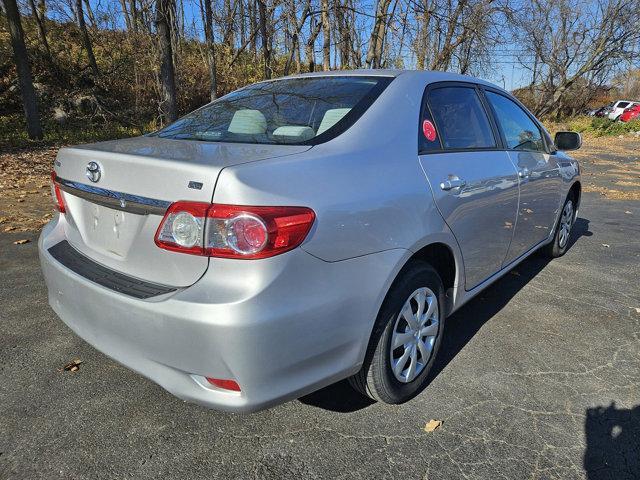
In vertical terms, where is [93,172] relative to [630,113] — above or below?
above

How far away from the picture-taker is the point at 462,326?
3400 millimetres

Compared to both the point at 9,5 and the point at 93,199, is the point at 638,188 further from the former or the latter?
the point at 9,5

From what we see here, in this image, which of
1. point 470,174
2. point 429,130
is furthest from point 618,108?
point 429,130

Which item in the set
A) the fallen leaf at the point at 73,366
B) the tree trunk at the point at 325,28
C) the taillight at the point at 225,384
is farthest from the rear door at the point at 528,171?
the tree trunk at the point at 325,28

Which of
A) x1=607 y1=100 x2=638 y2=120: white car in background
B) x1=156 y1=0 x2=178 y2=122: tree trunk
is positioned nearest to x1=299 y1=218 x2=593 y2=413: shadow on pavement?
x1=156 y1=0 x2=178 y2=122: tree trunk

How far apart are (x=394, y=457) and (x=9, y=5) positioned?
14.7 meters

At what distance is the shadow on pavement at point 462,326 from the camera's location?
2.48 metres

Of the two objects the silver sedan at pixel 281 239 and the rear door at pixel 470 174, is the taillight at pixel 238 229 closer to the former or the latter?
the silver sedan at pixel 281 239

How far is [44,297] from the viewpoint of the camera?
3609mm

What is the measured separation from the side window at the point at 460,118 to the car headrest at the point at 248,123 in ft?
3.08

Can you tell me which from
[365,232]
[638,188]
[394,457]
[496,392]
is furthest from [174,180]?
[638,188]

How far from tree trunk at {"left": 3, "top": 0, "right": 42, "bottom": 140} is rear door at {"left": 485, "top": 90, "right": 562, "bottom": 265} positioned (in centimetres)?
1295

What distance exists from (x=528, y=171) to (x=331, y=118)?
6.16 feet

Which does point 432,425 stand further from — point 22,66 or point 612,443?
point 22,66
